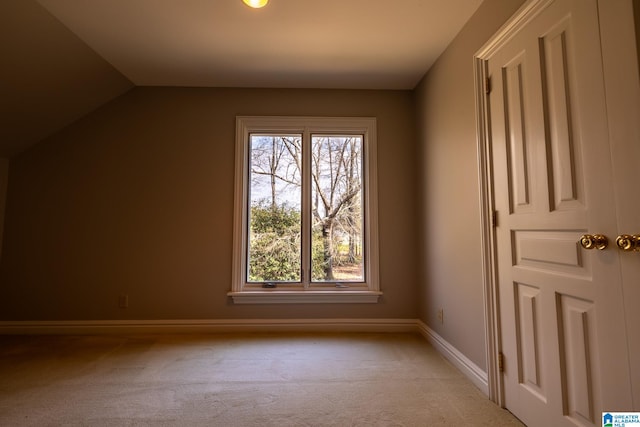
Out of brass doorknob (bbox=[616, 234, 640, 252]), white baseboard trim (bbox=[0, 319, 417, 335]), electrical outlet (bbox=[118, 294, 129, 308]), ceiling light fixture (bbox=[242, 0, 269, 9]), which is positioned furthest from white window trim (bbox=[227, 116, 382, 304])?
brass doorknob (bbox=[616, 234, 640, 252])

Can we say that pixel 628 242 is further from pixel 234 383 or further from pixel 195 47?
pixel 195 47

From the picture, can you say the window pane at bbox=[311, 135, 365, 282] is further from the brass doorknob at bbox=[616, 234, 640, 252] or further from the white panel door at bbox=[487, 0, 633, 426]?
the brass doorknob at bbox=[616, 234, 640, 252]

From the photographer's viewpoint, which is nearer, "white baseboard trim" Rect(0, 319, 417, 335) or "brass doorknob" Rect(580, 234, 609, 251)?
"brass doorknob" Rect(580, 234, 609, 251)

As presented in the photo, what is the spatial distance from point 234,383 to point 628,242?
210cm

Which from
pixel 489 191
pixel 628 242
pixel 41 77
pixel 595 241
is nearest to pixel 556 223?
pixel 595 241

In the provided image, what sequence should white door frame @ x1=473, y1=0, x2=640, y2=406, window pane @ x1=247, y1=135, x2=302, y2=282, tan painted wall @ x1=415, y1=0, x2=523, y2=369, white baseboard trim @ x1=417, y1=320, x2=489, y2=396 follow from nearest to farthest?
white door frame @ x1=473, y1=0, x2=640, y2=406 → white baseboard trim @ x1=417, y1=320, x2=489, y2=396 → tan painted wall @ x1=415, y1=0, x2=523, y2=369 → window pane @ x1=247, y1=135, x2=302, y2=282

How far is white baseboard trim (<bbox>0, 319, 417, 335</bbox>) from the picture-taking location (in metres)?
2.84

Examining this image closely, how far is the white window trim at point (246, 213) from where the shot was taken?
2936 mm

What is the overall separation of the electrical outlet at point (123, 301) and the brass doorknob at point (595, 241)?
135 inches

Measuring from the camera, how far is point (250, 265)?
3.04 metres

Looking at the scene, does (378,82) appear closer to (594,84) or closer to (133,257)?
(594,84)

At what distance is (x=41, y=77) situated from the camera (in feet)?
7.73

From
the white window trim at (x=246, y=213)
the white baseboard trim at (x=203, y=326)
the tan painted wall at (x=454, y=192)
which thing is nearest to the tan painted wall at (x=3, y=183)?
the white baseboard trim at (x=203, y=326)

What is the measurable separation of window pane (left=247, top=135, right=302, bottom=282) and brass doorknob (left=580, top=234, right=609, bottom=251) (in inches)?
89.4
